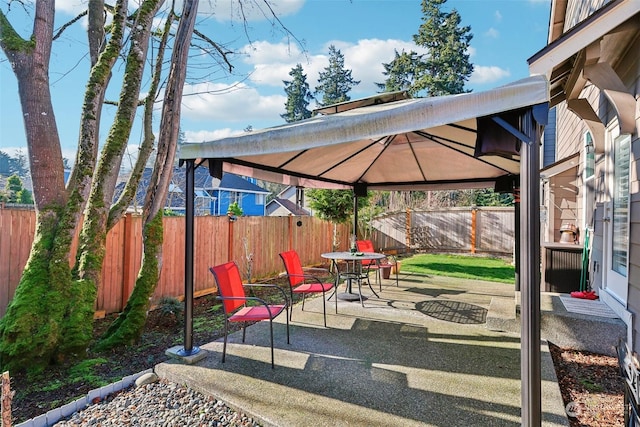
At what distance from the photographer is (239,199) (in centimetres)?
2464

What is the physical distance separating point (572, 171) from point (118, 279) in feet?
24.3

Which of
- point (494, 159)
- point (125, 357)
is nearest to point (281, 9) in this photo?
point (494, 159)

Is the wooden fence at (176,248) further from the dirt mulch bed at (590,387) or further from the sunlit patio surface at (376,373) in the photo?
the dirt mulch bed at (590,387)

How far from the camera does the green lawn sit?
308 inches

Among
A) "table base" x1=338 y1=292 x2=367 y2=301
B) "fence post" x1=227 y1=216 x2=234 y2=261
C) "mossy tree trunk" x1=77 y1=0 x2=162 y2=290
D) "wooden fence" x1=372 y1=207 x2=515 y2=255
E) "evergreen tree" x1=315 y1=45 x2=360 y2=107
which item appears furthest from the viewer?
"evergreen tree" x1=315 y1=45 x2=360 y2=107

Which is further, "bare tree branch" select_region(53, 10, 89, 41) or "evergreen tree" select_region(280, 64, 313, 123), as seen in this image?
"evergreen tree" select_region(280, 64, 313, 123)

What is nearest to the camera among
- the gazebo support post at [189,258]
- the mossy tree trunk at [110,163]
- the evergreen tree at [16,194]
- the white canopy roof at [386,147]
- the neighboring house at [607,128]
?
the white canopy roof at [386,147]

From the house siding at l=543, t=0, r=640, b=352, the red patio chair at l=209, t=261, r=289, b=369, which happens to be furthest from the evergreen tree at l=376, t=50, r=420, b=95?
the red patio chair at l=209, t=261, r=289, b=369

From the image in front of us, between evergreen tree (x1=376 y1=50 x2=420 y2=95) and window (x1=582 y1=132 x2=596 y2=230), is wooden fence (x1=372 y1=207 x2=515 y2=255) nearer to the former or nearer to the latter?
window (x1=582 y1=132 x2=596 y2=230)

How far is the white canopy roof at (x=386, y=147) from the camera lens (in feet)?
6.68

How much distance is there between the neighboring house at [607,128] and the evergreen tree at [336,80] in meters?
23.0

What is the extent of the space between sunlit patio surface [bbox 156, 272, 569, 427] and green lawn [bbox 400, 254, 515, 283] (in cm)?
349

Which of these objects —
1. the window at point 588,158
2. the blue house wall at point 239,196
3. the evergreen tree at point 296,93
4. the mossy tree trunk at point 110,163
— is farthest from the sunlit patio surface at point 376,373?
the evergreen tree at point 296,93

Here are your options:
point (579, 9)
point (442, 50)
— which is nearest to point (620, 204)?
point (579, 9)
